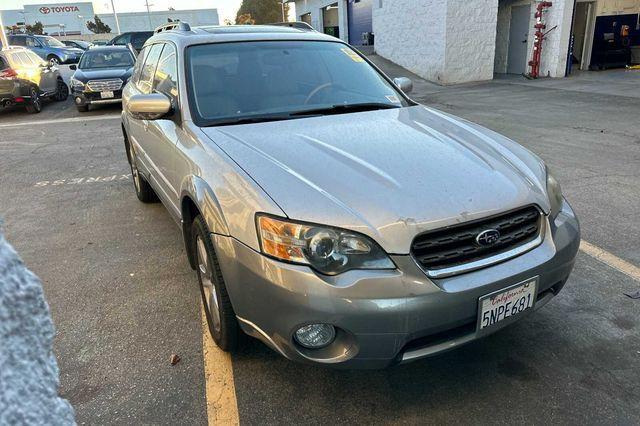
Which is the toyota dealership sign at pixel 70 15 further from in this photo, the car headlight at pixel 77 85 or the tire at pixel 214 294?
the tire at pixel 214 294

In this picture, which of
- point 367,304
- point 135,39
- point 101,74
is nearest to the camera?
point 367,304

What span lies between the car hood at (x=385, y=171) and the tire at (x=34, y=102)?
11.8 metres

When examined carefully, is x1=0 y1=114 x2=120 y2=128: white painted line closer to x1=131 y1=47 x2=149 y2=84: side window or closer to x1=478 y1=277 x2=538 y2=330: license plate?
x1=131 y1=47 x2=149 y2=84: side window

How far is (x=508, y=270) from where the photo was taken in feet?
6.87

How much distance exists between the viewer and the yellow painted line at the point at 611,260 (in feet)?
11.0

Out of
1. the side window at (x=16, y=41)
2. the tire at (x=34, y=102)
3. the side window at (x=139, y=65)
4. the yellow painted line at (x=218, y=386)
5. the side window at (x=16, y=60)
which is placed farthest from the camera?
the side window at (x=16, y=41)

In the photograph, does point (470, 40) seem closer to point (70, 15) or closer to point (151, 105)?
point (151, 105)

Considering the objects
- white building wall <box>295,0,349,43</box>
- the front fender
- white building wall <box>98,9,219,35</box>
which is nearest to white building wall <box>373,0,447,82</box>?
white building wall <box>295,0,349,43</box>

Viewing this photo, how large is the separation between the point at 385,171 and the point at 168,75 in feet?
6.85

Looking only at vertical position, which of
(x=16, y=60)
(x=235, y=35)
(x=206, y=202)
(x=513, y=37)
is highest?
(x=235, y=35)

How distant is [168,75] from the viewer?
11.7ft

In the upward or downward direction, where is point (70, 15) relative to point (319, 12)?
upward

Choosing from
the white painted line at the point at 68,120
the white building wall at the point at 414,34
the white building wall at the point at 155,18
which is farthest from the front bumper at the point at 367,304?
the white building wall at the point at 155,18

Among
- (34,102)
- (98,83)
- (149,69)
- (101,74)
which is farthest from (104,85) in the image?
(149,69)
